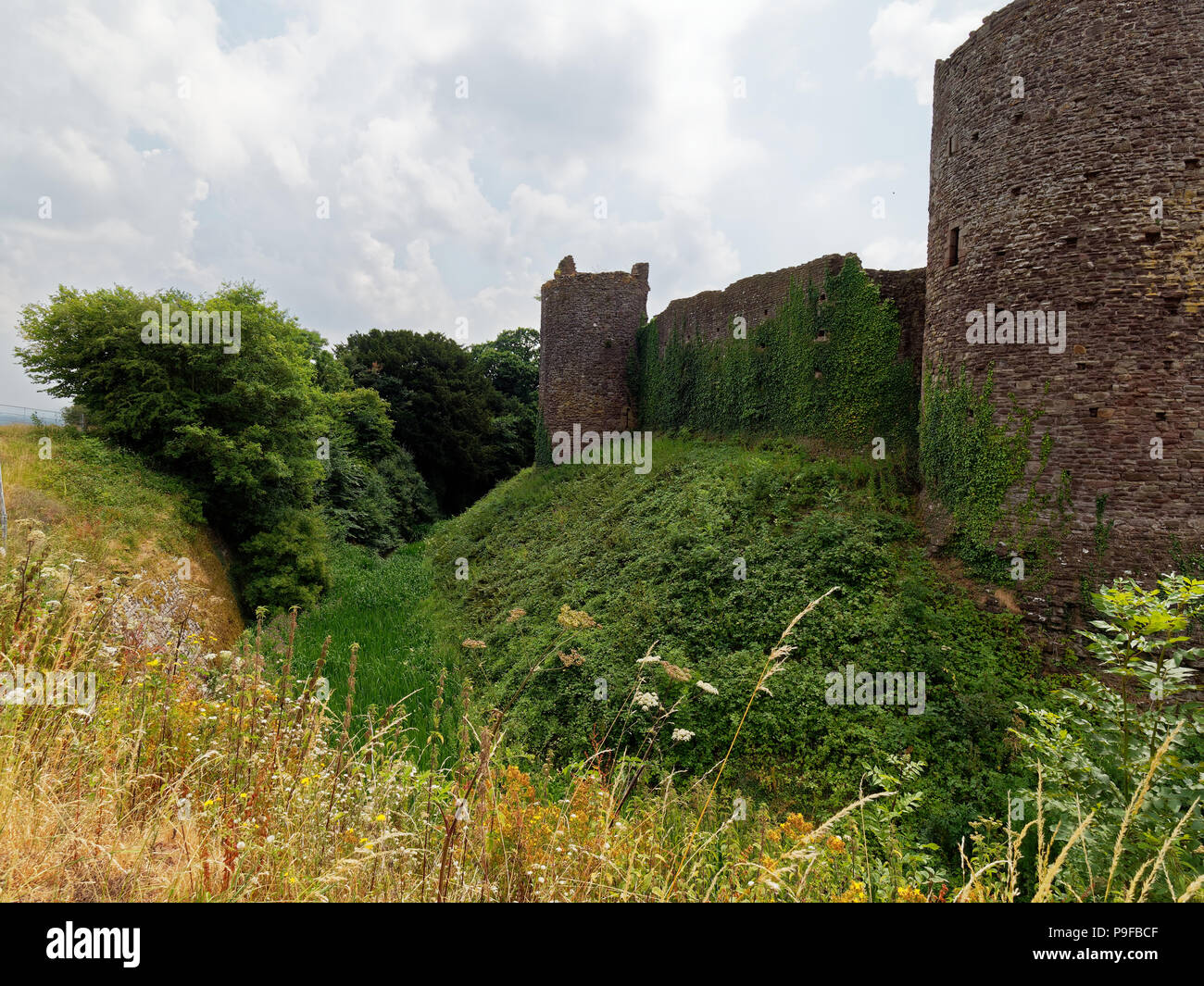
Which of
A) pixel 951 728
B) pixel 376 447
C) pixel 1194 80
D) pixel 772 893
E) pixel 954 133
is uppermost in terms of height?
pixel 954 133

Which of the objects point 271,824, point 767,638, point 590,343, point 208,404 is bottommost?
point 767,638

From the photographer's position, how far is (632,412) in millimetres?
21328

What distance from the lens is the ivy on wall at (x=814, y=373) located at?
1212 centimetres

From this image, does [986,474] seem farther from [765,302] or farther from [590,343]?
[590,343]

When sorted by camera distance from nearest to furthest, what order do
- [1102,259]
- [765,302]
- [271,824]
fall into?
[271,824]
[1102,259]
[765,302]

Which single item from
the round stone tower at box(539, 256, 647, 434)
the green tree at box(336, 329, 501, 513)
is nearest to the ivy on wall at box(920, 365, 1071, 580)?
the round stone tower at box(539, 256, 647, 434)

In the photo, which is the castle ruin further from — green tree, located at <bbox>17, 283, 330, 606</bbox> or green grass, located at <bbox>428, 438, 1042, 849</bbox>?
green tree, located at <bbox>17, 283, 330, 606</bbox>

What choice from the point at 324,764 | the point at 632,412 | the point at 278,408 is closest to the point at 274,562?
the point at 278,408

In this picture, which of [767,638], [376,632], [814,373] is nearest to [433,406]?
[376,632]

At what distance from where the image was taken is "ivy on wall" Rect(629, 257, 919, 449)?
12125 millimetres

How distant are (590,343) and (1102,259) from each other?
15.4 metres

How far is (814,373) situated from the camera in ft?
45.0
